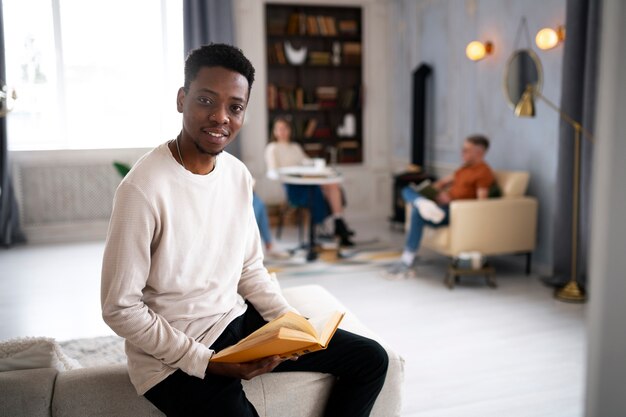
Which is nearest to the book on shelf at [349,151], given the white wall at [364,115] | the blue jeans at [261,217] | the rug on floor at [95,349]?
the white wall at [364,115]

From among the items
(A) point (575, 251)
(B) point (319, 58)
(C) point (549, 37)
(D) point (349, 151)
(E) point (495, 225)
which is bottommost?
(A) point (575, 251)

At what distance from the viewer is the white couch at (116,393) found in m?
1.42

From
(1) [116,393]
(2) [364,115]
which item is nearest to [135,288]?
(1) [116,393]

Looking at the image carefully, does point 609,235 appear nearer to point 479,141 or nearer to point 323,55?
point 479,141

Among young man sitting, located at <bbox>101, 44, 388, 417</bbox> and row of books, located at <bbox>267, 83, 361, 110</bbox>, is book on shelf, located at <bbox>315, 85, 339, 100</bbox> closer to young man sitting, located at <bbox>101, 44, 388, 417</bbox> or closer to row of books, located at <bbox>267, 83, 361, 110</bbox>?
row of books, located at <bbox>267, 83, 361, 110</bbox>

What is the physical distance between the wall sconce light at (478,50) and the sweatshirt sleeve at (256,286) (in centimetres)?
373

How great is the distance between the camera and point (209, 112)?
1.53m

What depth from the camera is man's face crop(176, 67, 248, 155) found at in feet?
4.99

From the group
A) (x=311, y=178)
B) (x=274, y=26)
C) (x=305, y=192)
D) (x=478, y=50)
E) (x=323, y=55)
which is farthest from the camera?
(x=323, y=55)

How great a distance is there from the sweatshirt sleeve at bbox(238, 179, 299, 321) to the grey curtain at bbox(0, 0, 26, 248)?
188 inches

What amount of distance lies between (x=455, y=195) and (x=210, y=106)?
3.38 meters

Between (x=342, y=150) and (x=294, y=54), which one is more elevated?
(x=294, y=54)

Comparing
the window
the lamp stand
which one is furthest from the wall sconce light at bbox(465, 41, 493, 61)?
the window

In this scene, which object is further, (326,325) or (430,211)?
(430,211)
